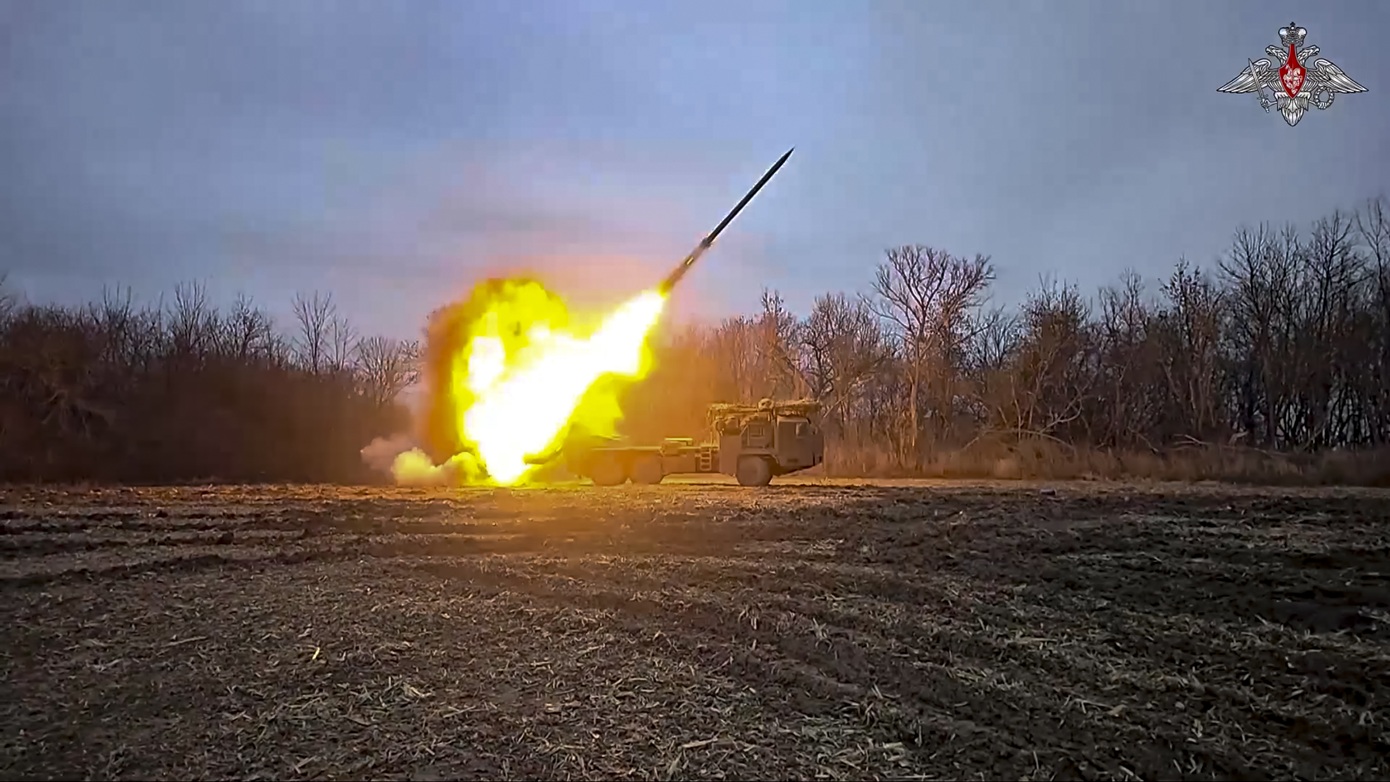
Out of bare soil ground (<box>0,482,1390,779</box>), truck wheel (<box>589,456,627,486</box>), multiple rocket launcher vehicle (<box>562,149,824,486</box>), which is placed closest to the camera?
bare soil ground (<box>0,482,1390,779</box>)

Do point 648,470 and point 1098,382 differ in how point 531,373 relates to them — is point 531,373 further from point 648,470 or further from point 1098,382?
point 1098,382

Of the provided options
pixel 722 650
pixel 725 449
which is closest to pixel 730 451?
pixel 725 449

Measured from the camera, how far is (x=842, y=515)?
51.2ft

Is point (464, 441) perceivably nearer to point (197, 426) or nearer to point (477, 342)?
point (477, 342)

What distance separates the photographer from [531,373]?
2617cm

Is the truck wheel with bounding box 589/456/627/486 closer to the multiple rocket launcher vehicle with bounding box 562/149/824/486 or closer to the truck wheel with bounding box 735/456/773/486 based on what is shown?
the multiple rocket launcher vehicle with bounding box 562/149/824/486

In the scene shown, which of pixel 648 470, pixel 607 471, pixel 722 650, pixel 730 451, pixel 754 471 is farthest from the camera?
pixel 607 471

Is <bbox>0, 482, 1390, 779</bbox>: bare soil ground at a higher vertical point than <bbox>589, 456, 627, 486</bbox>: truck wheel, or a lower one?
lower

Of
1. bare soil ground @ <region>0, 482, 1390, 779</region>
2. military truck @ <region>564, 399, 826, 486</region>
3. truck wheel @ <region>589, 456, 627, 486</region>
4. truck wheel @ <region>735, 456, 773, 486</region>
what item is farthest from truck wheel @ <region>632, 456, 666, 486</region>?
bare soil ground @ <region>0, 482, 1390, 779</region>

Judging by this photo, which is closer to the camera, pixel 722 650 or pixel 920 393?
pixel 722 650

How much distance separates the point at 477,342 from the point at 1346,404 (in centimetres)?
3714

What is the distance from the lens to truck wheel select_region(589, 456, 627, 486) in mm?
26422

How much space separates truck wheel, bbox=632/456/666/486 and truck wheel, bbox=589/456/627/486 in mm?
356

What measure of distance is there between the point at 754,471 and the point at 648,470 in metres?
3.09
